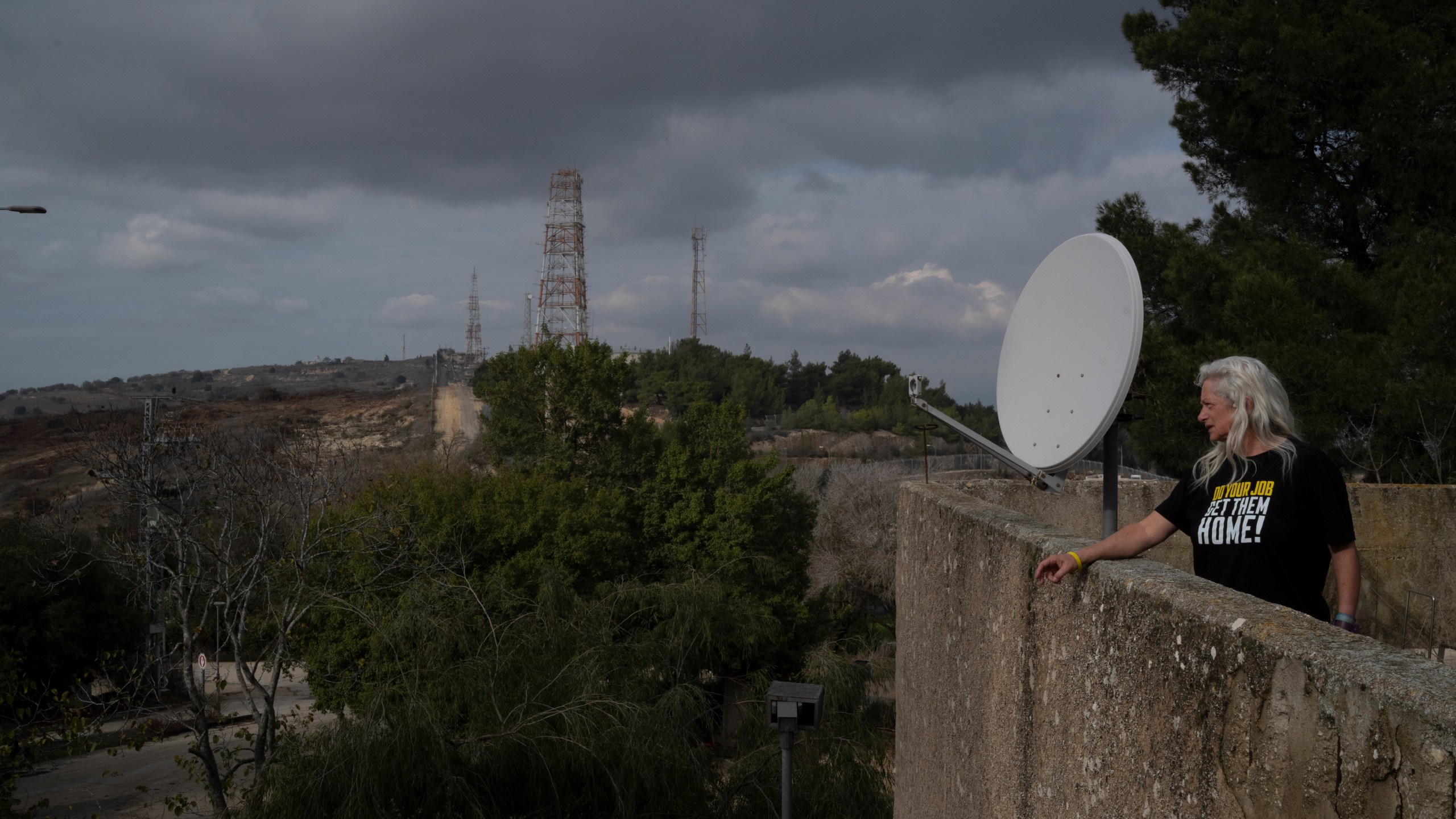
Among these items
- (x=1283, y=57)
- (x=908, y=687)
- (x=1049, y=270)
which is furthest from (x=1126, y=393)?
(x=1283, y=57)

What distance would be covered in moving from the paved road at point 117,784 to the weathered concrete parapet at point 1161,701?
1680 cm

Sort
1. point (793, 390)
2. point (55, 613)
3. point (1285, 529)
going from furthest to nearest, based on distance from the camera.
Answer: point (793, 390) → point (55, 613) → point (1285, 529)

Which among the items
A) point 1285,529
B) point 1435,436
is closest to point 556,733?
point 1285,529

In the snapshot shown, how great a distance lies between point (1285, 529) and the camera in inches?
106

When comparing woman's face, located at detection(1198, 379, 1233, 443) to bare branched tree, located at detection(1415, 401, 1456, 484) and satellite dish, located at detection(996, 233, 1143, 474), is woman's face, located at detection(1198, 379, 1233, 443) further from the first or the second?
bare branched tree, located at detection(1415, 401, 1456, 484)

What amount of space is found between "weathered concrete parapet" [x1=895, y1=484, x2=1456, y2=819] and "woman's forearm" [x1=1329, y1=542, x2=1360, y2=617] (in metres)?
0.52

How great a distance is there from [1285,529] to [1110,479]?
3.08ft

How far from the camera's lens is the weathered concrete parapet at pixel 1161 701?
1.64 meters

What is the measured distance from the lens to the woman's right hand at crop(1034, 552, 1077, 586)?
2865 mm

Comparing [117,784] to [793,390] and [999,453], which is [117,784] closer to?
[999,453]

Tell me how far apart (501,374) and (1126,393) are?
1240 inches

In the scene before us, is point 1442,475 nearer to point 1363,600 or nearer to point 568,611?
point 1363,600

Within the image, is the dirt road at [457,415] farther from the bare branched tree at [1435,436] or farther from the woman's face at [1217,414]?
the woman's face at [1217,414]

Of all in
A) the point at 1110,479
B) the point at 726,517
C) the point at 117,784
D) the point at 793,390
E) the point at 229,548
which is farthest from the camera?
the point at 793,390
